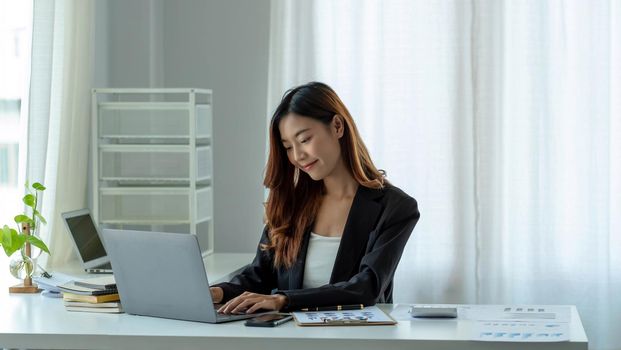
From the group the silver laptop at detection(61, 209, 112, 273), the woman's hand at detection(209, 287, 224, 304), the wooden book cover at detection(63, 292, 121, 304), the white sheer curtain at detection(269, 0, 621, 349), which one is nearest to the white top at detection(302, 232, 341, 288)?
the woman's hand at detection(209, 287, 224, 304)

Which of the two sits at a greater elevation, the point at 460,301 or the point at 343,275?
the point at 343,275

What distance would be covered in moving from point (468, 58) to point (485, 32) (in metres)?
0.12

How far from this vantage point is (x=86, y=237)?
3248mm

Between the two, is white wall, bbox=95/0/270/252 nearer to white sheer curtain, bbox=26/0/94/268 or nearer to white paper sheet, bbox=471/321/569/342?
white sheer curtain, bbox=26/0/94/268

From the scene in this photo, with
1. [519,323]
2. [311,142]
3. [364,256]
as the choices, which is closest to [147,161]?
[311,142]

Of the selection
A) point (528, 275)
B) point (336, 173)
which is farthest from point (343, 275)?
point (528, 275)

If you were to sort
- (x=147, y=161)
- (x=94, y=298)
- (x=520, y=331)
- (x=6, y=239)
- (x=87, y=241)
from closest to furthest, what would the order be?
(x=520, y=331) → (x=94, y=298) → (x=6, y=239) → (x=87, y=241) → (x=147, y=161)

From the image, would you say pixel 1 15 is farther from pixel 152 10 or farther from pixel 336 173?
pixel 336 173

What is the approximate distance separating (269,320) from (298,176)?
689mm

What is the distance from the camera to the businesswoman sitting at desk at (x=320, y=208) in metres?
2.68

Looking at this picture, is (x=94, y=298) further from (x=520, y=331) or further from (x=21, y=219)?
(x=520, y=331)

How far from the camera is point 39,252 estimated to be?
313cm

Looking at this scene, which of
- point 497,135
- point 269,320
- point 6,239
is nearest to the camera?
point 269,320

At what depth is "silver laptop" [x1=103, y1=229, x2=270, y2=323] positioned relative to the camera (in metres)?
2.26
